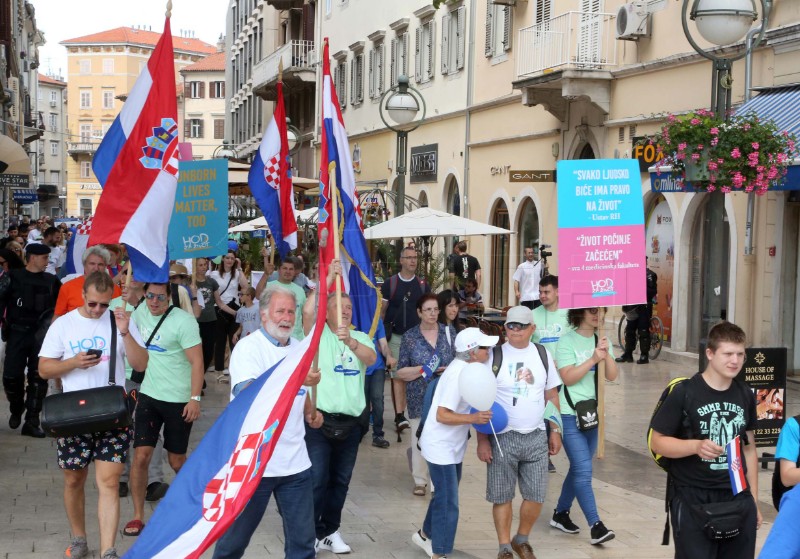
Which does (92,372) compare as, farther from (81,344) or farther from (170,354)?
(170,354)

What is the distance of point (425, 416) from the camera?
7941mm

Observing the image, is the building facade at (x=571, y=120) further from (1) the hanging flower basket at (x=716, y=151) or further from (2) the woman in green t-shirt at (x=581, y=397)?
(2) the woman in green t-shirt at (x=581, y=397)

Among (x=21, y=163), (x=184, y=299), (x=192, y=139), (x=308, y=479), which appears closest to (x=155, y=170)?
(x=184, y=299)

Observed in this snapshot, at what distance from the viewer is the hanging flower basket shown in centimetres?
1098

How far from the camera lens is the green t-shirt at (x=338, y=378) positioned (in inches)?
291

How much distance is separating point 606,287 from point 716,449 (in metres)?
3.15

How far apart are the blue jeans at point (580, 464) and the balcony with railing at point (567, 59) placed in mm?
14447

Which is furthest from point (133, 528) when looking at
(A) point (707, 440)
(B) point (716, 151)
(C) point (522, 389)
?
(B) point (716, 151)

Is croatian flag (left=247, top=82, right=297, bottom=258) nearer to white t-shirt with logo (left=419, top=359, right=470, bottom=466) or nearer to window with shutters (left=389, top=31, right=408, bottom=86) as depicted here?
white t-shirt with logo (left=419, top=359, right=470, bottom=466)

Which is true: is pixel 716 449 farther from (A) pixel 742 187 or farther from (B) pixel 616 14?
(B) pixel 616 14

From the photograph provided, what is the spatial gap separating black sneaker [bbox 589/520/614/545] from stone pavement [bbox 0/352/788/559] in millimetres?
54

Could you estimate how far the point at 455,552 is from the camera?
7934mm

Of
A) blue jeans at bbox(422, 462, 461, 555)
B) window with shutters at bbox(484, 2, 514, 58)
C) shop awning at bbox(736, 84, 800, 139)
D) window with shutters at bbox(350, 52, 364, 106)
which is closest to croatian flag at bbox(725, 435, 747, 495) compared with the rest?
blue jeans at bbox(422, 462, 461, 555)

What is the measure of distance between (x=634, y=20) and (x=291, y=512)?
632 inches
